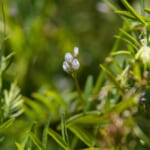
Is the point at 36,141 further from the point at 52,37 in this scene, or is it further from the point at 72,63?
the point at 52,37

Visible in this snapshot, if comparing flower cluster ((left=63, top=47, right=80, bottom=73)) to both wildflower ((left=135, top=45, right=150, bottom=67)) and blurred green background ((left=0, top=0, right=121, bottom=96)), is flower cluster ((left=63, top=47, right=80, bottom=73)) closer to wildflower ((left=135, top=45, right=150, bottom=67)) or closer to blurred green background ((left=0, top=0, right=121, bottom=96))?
wildflower ((left=135, top=45, right=150, bottom=67))

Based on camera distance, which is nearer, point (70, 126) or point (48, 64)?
point (70, 126)

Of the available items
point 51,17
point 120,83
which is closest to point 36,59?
point 51,17

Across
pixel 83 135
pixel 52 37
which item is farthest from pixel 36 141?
pixel 52 37

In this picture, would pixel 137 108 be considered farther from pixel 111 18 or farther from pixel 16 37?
pixel 111 18

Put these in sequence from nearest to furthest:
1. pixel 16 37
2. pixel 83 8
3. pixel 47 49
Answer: pixel 16 37 → pixel 47 49 → pixel 83 8

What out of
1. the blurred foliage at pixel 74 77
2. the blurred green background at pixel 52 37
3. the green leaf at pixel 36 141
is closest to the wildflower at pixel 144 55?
the blurred foliage at pixel 74 77

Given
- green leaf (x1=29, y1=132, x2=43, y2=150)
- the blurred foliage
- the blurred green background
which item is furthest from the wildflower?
the blurred green background

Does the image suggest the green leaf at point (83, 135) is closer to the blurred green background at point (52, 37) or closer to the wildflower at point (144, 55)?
the wildflower at point (144, 55)
